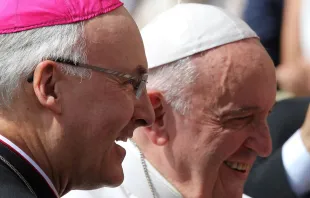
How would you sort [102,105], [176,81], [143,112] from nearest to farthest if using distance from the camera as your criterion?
[102,105] → [143,112] → [176,81]

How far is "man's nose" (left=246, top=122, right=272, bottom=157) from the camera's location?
261 cm

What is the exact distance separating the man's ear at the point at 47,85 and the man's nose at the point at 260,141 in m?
0.98

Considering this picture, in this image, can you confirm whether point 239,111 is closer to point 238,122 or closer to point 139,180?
point 238,122

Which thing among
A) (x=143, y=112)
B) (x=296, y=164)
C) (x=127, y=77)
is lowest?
(x=296, y=164)

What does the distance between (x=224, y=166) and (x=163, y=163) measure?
21cm

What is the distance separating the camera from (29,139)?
71.3 inches

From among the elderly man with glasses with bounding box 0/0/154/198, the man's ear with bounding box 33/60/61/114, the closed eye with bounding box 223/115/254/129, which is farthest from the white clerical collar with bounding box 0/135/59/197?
the closed eye with bounding box 223/115/254/129

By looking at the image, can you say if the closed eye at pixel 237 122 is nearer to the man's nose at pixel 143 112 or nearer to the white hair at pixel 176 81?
the white hair at pixel 176 81

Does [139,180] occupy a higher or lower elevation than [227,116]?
lower

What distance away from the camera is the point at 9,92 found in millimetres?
1807

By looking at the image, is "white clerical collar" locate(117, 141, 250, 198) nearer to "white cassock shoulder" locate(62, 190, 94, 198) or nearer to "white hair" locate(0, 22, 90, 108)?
"white cassock shoulder" locate(62, 190, 94, 198)

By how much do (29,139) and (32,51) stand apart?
199 mm

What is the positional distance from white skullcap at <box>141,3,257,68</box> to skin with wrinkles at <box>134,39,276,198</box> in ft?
0.11

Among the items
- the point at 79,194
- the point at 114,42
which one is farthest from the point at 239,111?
the point at 114,42
